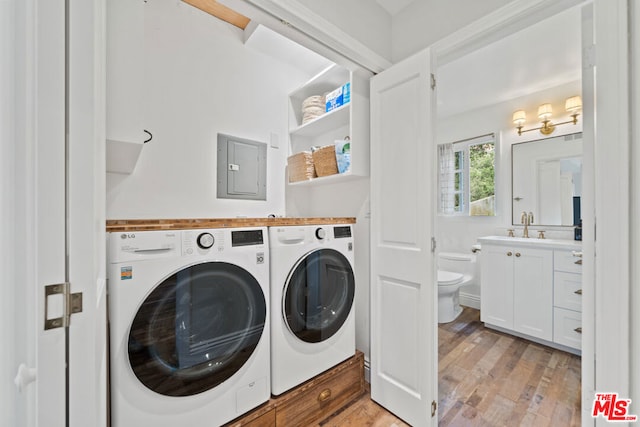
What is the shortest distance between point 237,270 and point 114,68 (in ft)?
3.04

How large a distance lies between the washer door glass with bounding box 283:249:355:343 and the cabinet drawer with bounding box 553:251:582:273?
193cm

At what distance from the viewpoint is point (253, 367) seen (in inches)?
49.4

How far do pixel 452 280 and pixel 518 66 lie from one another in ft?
6.90

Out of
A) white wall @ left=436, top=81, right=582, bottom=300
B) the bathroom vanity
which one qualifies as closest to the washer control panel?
white wall @ left=436, top=81, right=582, bottom=300

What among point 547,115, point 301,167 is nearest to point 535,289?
point 547,115

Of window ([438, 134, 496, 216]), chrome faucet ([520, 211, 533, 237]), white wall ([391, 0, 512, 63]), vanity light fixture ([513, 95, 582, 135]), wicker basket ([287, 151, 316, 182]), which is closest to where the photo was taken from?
white wall ([391, 0, 512, 63])

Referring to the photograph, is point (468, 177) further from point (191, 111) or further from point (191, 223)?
point (191, 223)

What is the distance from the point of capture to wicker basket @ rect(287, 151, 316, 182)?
6.65ft

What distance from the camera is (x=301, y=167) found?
2068 millimetres

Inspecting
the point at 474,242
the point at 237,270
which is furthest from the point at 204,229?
the point at 474,242

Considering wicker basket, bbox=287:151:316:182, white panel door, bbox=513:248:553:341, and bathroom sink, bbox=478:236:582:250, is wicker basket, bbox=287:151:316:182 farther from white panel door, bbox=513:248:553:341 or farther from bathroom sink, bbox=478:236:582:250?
white panel door, bbox=513:248:553:341
